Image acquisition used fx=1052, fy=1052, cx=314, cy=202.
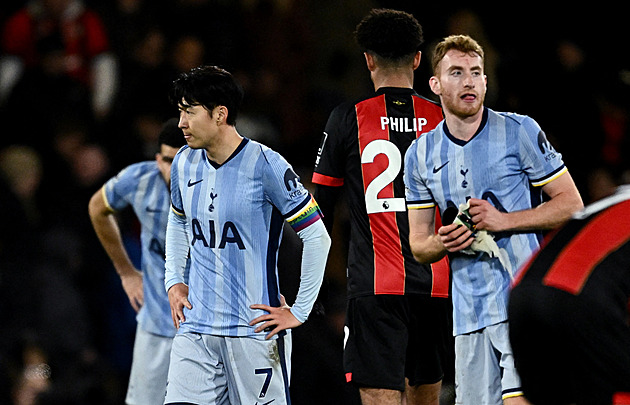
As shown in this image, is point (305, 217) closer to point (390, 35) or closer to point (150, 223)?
point (390, 35)

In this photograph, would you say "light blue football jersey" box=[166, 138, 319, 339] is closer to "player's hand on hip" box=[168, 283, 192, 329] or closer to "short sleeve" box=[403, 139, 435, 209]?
"player's hand on hip" box=[168, 283, 192, 329]

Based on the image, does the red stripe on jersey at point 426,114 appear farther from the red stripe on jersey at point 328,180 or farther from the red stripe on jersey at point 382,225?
the red stripe on jersey at point 328,180

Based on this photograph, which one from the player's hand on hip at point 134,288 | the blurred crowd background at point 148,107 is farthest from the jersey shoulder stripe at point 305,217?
the blurred crowd background at point 148,107

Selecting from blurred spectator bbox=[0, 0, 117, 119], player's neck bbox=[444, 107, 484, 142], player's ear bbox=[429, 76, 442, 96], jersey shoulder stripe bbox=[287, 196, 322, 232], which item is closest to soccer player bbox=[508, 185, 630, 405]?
player's neck bbox=[444, 107, 484, 142]

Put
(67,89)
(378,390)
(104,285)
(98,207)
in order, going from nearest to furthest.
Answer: (378,390) < (98,207) < (104,285) < (67,89)

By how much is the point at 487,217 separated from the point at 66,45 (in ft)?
20.6

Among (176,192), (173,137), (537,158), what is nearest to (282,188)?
(176,192)

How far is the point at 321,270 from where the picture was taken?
213 inches

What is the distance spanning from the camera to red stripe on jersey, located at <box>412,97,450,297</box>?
5805 millimetres

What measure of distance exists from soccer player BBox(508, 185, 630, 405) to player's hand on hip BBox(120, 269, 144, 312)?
3562 millimetres

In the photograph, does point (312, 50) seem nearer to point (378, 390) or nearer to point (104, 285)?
point (104, 285)

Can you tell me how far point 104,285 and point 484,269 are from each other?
482cm

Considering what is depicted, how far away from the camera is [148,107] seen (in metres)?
9.94

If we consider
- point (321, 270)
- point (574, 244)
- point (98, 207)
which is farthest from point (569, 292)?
point (98, 207)
